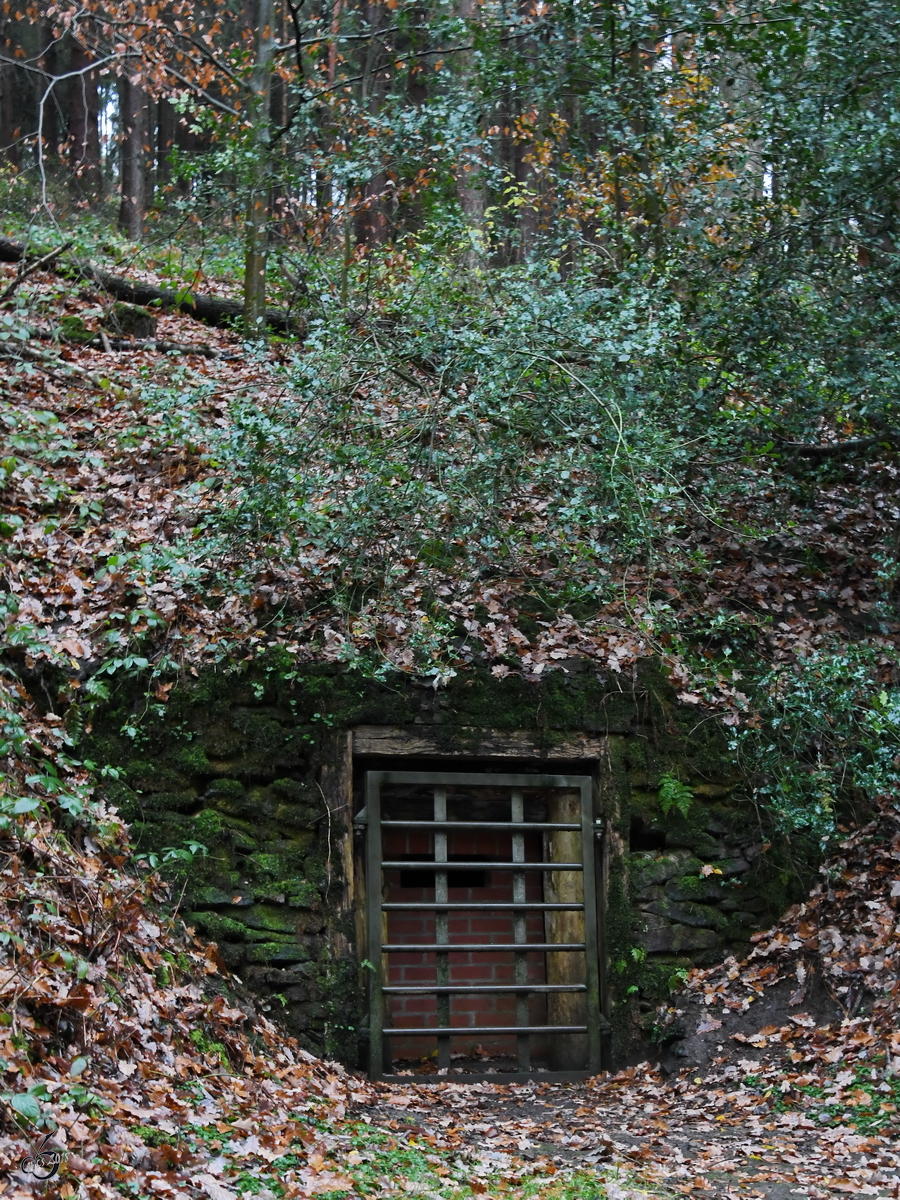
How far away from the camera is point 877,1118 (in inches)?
182

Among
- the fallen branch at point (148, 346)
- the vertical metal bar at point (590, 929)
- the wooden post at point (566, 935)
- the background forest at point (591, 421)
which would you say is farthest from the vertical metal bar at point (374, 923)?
the fallen branch at point (148, 346)

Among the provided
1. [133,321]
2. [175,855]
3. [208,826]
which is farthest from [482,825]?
[133,321]

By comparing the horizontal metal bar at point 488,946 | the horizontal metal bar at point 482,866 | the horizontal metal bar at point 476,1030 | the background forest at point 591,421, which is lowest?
the horizontal metal bar at point 476,1030

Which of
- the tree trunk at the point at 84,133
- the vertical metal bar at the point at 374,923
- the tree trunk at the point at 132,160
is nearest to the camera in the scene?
the vertical metal bar at the point at 374,923

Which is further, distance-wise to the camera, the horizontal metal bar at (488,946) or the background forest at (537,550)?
the horizontal metal bar at (488,946)

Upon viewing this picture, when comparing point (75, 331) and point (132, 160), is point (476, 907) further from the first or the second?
point (132, 160)

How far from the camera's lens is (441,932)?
6.26 m

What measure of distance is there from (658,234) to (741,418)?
1844 mm

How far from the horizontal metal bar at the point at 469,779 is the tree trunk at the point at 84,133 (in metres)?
13.3

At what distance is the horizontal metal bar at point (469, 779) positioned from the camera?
20.6 ft

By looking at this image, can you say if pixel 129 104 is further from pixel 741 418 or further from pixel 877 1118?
pixel 877 1118

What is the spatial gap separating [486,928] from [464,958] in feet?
1.02

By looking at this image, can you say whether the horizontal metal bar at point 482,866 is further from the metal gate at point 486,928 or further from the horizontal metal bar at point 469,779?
the horizontal metal bar at point 469,779

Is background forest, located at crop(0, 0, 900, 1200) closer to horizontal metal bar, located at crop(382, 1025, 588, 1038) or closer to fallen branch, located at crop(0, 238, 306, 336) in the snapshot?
horizontal metal bar, located at crop(382, 1025, 588, 1038)
